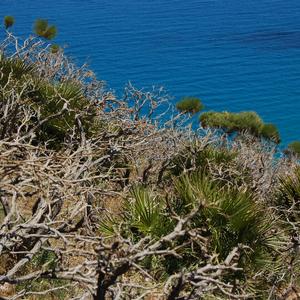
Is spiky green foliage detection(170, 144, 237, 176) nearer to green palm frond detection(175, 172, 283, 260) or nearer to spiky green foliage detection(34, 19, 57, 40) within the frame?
green palm frond detection(175, 172, 283, 260)

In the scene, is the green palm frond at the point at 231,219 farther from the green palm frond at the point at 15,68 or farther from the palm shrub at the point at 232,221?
the green palm frond at the point at 15,68

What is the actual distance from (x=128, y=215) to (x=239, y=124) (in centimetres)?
851

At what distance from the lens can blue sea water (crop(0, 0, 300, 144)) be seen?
2889cm

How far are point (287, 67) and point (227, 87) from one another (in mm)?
4989

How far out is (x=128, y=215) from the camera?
22.3 ft

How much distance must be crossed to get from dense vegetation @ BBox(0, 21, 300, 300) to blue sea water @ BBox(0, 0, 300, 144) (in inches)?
595

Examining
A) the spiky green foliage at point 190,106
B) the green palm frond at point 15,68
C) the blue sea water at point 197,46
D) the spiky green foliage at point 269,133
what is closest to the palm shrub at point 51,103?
the green palm frond at point 15,68

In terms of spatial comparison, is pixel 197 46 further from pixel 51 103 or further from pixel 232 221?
pixel 232 221

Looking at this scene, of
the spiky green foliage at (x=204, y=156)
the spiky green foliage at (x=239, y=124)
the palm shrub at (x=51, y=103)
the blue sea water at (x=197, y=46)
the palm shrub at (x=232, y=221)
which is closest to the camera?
the palm shrub at (x=232, y=221)

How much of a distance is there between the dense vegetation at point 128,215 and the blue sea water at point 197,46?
49.6ft

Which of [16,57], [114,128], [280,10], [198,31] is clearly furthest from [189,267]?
[280,10]

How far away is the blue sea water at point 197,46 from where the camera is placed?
2889cm

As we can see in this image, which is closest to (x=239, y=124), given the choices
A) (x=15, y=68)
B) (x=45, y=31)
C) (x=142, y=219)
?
(x=45, y=31)

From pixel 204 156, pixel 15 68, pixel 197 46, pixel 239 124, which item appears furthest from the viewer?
pixel 197 46
